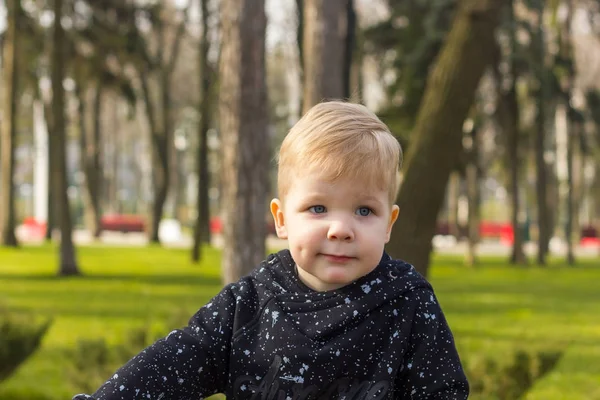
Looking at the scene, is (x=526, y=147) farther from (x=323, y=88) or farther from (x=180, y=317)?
(x=180, y=317)

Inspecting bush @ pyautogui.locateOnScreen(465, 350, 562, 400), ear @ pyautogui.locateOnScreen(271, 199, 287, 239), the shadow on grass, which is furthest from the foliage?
ear @ pyautogui.locateOnScreen(271, 199, 287, 239)

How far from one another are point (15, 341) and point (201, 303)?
27.2 feet

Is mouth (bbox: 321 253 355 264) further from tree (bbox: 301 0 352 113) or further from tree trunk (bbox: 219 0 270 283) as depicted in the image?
tree (bbox: 301 0 352 113)

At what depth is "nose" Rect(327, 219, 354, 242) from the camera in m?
2.62

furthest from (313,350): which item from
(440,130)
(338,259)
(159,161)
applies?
(159,161)

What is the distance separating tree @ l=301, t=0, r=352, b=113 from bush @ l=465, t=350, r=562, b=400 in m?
5.87

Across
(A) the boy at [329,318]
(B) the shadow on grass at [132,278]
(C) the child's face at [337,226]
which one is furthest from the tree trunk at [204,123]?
(C) the child's face at [337,226]

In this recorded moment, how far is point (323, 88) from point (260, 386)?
9435 mm

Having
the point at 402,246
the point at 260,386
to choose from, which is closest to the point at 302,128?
the point at 260,386

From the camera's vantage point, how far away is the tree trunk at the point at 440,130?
7.75 metres

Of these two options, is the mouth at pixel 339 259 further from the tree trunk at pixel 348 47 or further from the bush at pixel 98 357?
the tree trunk at pixel 348 47

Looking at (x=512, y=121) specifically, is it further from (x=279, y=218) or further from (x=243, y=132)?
(x=279, y=218)

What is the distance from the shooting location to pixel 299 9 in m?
23.0

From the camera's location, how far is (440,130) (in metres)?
7.96
